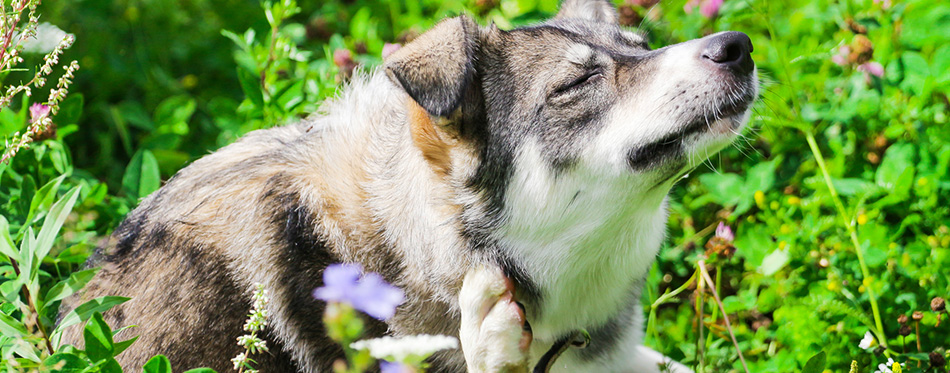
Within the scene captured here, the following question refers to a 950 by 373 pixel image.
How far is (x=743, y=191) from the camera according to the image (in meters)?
3.62

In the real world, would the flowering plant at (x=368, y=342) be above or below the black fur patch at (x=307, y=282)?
above

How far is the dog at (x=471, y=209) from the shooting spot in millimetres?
2316

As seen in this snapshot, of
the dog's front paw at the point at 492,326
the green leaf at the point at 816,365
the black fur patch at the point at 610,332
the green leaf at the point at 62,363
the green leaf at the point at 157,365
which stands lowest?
the black fur patch at the point at 610,332

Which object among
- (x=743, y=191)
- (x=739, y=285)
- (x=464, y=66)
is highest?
(x=464, y=66)

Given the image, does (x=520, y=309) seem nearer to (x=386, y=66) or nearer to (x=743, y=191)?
(x=386, y=66)

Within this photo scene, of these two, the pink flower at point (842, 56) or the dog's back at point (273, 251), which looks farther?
the pink flower at point (842, 56)

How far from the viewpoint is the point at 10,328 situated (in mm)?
2115

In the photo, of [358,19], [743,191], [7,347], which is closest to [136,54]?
[358,19]

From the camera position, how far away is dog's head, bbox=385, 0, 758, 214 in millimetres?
2289

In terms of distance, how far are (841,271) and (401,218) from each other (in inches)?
64.9

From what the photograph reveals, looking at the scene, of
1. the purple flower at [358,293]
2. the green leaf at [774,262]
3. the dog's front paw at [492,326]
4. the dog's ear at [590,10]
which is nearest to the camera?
the purple flower at [358,293]

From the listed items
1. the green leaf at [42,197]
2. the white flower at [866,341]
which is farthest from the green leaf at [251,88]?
the white flower at [866,341]

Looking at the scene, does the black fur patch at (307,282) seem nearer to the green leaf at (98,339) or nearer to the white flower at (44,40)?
the green leaf at (98,339)

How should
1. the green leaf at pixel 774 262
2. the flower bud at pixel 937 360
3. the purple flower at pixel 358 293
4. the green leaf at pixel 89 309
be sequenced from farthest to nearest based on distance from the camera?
the green leaf at pixel 774 262, the flower bud at pixel 937 360, the green leaf at pixel 89 309, the purple flower at pixel 358 293
